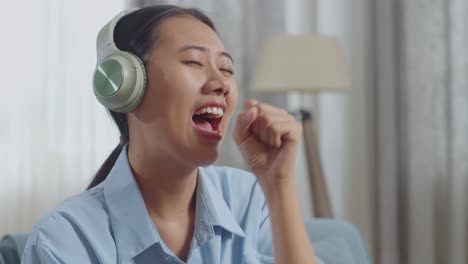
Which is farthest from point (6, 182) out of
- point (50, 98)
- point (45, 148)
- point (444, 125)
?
point (444, 125)

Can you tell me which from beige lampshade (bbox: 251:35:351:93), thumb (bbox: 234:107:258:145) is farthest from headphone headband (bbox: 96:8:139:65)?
beige lampshade (bbox: 251:35:351:93)

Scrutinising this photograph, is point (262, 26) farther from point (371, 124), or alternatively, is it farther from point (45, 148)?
point (45, 148)

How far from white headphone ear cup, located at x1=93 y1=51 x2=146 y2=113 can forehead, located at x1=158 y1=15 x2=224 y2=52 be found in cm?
7

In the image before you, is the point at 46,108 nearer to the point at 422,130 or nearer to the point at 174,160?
the point at 422,130

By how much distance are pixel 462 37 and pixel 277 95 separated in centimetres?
81

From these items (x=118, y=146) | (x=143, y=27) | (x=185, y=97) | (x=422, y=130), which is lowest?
(x=422, y=130)

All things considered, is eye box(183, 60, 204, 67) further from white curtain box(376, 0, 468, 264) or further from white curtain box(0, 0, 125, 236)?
white curtain box(376, 0, 468, 264)

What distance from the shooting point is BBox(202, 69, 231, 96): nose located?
1.10m

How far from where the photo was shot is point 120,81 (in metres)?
1.06

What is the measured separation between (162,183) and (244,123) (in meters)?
0.18

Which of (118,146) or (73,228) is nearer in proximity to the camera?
(73,228)

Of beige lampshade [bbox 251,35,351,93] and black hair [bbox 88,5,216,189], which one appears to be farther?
beige lampshade [bbox 251,35,351,93]

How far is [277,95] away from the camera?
3.07m

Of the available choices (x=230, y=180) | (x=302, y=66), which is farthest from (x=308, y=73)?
(x=230, y=180)
